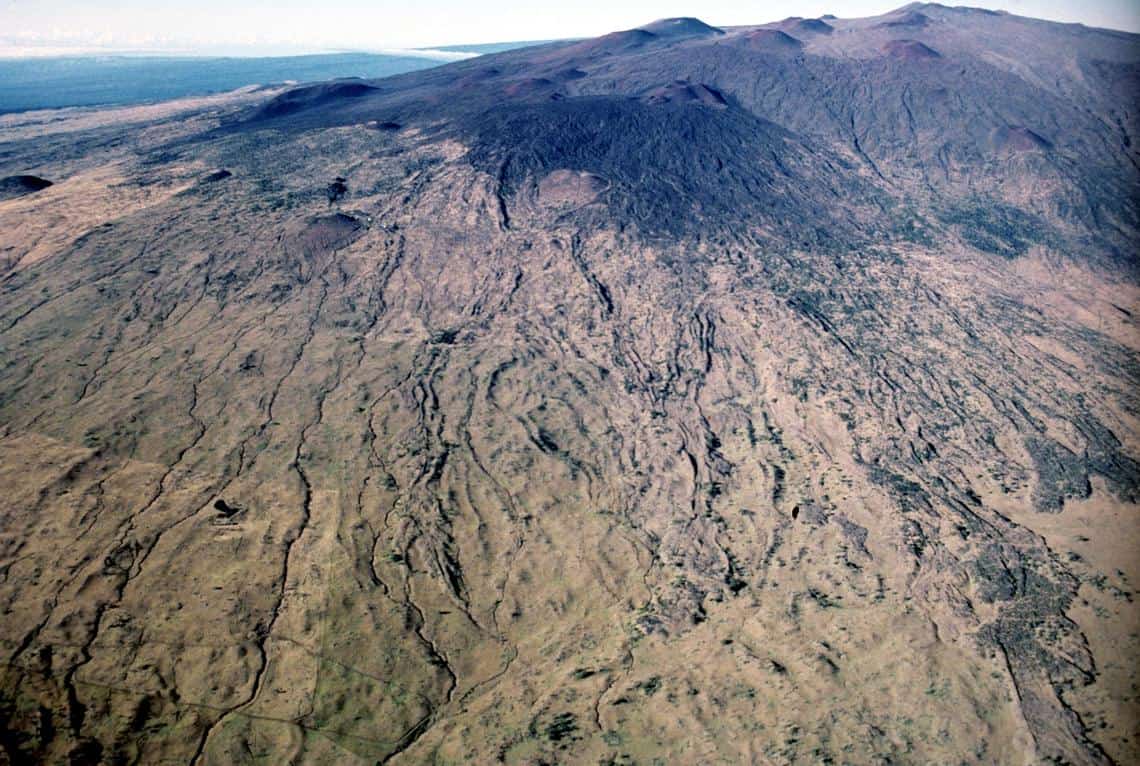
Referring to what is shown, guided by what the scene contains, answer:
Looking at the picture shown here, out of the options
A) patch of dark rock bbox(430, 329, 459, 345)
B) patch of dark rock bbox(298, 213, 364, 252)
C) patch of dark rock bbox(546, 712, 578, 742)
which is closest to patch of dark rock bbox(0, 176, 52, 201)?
patch of dark rock bbox(298, 213, 364, 252)

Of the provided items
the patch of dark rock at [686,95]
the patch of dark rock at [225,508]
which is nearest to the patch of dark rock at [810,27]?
the patch of dark rock at [686,95]

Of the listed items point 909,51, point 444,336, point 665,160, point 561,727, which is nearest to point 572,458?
point 561,727

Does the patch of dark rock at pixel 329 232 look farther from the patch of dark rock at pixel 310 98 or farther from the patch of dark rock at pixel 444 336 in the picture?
the patch of dark rock at pixel 310 98

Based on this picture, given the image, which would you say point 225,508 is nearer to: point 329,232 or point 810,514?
point 810,514

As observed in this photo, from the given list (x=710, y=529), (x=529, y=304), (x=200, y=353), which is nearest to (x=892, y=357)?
(x=710, y=529)

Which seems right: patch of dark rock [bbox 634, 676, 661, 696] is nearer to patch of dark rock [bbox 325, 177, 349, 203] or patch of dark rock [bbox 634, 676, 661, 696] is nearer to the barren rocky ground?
the barren rocky ground

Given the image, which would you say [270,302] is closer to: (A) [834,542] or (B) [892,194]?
(A) [834,542]
